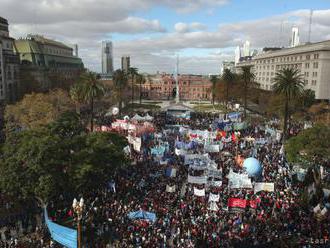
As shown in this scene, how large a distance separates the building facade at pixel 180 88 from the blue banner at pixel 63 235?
147 metres

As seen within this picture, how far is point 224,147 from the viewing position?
47.0m

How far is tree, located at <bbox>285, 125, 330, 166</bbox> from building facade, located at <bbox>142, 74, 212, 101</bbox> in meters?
134

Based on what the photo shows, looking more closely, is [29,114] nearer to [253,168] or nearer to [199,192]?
[199,192]

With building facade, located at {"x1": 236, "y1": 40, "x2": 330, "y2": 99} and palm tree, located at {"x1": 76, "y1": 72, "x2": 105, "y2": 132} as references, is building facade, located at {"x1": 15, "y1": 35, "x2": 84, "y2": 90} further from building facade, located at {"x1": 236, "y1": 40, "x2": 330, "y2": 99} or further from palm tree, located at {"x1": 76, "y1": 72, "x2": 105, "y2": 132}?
building facade, located at {"x1": 236, "y1": 40, "x2": 330, "y2": 99}

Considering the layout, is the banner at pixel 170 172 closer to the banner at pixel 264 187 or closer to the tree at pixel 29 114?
the banner at pixel 264 187

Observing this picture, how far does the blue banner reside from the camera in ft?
72.7

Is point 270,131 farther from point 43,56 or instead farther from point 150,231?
point 43,56

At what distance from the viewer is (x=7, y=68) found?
7575 cm

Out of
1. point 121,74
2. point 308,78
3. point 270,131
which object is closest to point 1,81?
point 121,74

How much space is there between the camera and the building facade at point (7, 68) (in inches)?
2847

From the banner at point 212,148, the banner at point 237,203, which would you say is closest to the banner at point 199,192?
the banner at point 237,203

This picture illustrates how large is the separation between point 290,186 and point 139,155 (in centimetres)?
1769

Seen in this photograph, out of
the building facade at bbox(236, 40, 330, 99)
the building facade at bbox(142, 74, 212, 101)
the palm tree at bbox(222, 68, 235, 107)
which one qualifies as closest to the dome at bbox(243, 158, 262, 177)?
the building facade at bbox(236, 40, 330, 99)

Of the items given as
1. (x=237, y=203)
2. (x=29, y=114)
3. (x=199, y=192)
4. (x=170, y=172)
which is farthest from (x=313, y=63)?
(x=237, y=203)
